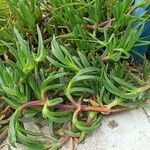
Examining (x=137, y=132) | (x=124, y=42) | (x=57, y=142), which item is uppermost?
(x=124, y=42)

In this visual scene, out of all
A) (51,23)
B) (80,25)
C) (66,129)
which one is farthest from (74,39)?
(66,129)

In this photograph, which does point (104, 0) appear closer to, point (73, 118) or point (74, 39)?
point (74, 39)

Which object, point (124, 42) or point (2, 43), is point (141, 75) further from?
point (2, 43)

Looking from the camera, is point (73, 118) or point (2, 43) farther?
point (2, 43)

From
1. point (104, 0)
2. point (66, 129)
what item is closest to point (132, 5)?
point (104, 0)

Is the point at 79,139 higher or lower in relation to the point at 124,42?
lower

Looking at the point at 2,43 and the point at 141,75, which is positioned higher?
the point at 2,43
